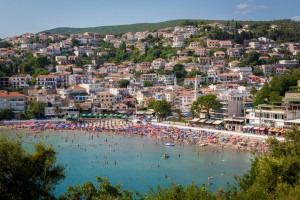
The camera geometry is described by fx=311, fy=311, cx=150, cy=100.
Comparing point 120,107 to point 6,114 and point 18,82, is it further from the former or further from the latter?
point 18,82

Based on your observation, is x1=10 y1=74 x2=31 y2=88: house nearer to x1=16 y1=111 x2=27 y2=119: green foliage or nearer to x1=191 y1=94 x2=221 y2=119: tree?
x1=16 y1=111 x2=27 y2=119: green foliage

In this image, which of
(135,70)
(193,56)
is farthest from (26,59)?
(193,56)

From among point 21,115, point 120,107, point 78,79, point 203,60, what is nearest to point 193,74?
point 203,60

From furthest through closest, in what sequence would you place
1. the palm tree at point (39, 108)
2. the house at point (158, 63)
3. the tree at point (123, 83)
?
the house at point (158, 63), the tree at point (123, 83), the palm tree at point (39, 108)

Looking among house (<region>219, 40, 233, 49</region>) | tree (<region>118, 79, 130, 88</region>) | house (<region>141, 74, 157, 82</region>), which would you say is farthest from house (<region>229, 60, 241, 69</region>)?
tree (<region>118, 79, 130, 88</region>)

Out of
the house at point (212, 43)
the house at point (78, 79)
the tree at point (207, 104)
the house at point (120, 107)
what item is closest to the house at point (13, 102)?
the house at point (120, 107)

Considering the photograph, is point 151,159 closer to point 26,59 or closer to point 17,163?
point 17,163

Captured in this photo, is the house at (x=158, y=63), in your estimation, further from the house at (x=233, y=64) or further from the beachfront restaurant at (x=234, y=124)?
the beachfront restaurant at (x=234, y=124)
